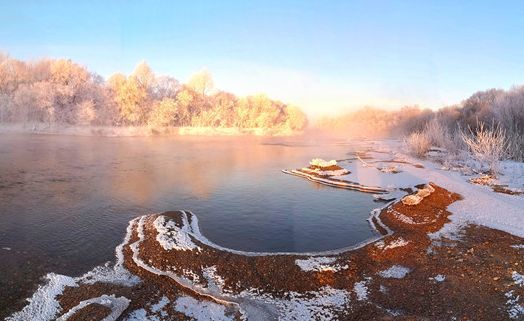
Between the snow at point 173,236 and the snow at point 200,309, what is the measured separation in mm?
2704

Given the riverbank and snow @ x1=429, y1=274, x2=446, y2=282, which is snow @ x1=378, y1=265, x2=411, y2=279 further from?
snow @ x1=429, y1=274, x2=446, y2=282

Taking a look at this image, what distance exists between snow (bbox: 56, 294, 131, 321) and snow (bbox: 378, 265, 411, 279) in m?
6.36

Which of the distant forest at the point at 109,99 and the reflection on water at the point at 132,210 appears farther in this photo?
the distant forest at the point at 109,99

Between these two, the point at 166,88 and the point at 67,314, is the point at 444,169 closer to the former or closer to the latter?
the point at 67,314

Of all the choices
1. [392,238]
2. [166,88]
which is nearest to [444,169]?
[392,238]

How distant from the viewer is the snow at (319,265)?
396 inches

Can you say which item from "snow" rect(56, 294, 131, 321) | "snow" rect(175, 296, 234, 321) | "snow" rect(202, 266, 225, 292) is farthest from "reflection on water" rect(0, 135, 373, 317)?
"snow" rect(175, 296, 234, 321)

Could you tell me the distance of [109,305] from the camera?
784 centimetres

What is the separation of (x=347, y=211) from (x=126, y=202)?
10344 mm

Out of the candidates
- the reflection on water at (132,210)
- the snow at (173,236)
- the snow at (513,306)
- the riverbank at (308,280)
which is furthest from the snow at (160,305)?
the snow at (513,306)

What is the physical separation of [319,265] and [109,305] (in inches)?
209

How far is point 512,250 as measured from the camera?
10812 mm

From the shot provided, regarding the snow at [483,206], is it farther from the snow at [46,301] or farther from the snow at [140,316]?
the snow at [46,301]

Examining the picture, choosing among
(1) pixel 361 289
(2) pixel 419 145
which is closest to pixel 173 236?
(1) pixel 361 289
